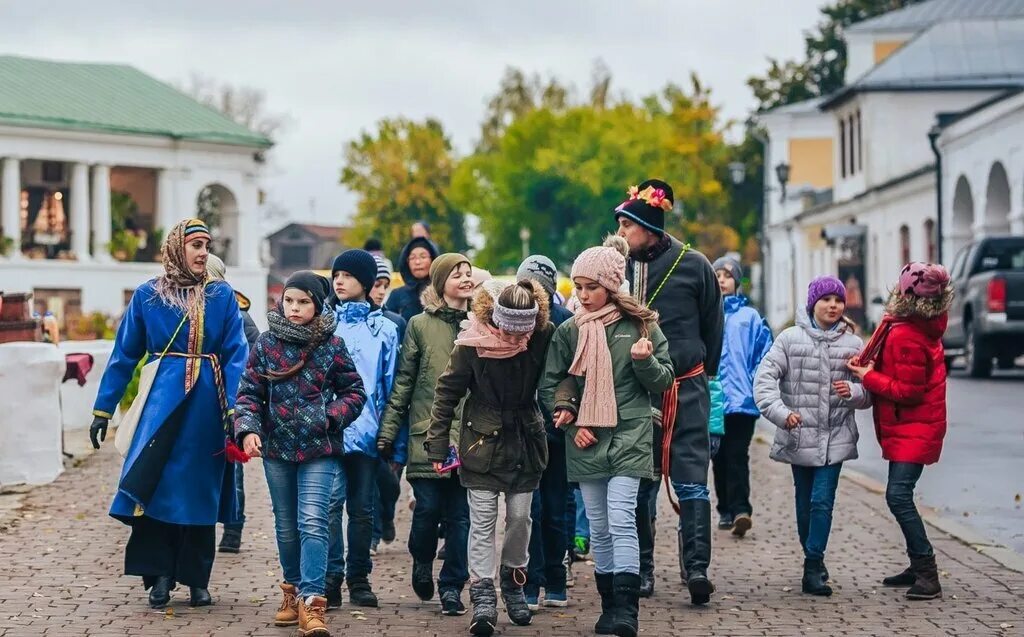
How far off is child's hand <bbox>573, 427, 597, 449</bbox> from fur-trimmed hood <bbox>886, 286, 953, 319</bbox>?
2005 millimetres

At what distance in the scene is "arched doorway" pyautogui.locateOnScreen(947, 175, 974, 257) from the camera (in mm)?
43719

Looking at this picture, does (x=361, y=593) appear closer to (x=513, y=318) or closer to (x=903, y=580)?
(x=513, y=318)

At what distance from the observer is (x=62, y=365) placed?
15219 mm

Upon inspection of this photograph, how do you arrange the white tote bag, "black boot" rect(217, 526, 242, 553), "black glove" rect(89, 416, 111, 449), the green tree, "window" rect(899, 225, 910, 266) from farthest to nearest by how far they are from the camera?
the green tree, "window" rect(899, 225, 910, 266), "black boot" rect(217, 526, 242, 553), the white tote bag, "black glove" rect(89, 416, 111, 449)

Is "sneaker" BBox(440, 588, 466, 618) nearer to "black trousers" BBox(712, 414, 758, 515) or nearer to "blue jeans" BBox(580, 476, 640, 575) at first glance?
"blue jeans" BBox(580, 476, 640, 575)

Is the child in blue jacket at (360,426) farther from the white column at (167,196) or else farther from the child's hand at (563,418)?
the white column at (167,196)

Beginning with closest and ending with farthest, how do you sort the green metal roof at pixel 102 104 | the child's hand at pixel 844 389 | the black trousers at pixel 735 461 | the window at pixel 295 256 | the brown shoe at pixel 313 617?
the brown shoe at pixel 313 617, the child's hand at pixel 844 389, the black trousers at pixel 735 461, the green metal roof at pixel 102 104, the window at pixel 295 256

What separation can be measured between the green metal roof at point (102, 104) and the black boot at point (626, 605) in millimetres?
54721

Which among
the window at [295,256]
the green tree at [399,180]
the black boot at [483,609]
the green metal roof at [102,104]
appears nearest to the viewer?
the black boot at [483,609]

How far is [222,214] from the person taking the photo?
225ft

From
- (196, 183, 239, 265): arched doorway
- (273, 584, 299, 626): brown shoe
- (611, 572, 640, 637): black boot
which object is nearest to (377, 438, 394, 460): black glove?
(273, 584, 299, 626): brown shoe

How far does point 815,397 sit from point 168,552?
3412 millimetres

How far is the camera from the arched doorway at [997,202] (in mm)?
41031

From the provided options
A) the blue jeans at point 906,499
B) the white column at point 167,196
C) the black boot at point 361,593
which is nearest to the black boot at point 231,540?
the black boot at point 361,593
